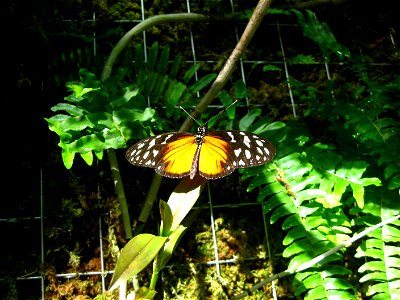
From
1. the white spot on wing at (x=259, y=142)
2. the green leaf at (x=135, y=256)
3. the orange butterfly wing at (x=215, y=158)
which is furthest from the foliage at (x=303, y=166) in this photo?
the white spot on wing at (x=259, y=142)

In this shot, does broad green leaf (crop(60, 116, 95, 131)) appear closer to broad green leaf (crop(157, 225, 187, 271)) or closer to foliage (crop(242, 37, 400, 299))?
broad green leaf (crop(157, 225, 187, 271))

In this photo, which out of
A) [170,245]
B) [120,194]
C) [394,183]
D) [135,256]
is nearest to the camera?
[135,256]

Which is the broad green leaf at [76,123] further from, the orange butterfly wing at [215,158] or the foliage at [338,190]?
the foliage at [338,190]

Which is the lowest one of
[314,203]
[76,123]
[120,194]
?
[314,203]

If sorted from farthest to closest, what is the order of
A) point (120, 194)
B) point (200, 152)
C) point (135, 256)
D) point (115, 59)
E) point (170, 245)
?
point (115, 59), point (120, 194), point (200, 152), point (170, 245), point (135, 256)

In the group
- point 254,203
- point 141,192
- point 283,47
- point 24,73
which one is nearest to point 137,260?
point 141,192

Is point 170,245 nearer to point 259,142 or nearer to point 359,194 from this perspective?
point 259,142

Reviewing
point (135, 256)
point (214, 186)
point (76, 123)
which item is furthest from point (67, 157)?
point (214, 186)
